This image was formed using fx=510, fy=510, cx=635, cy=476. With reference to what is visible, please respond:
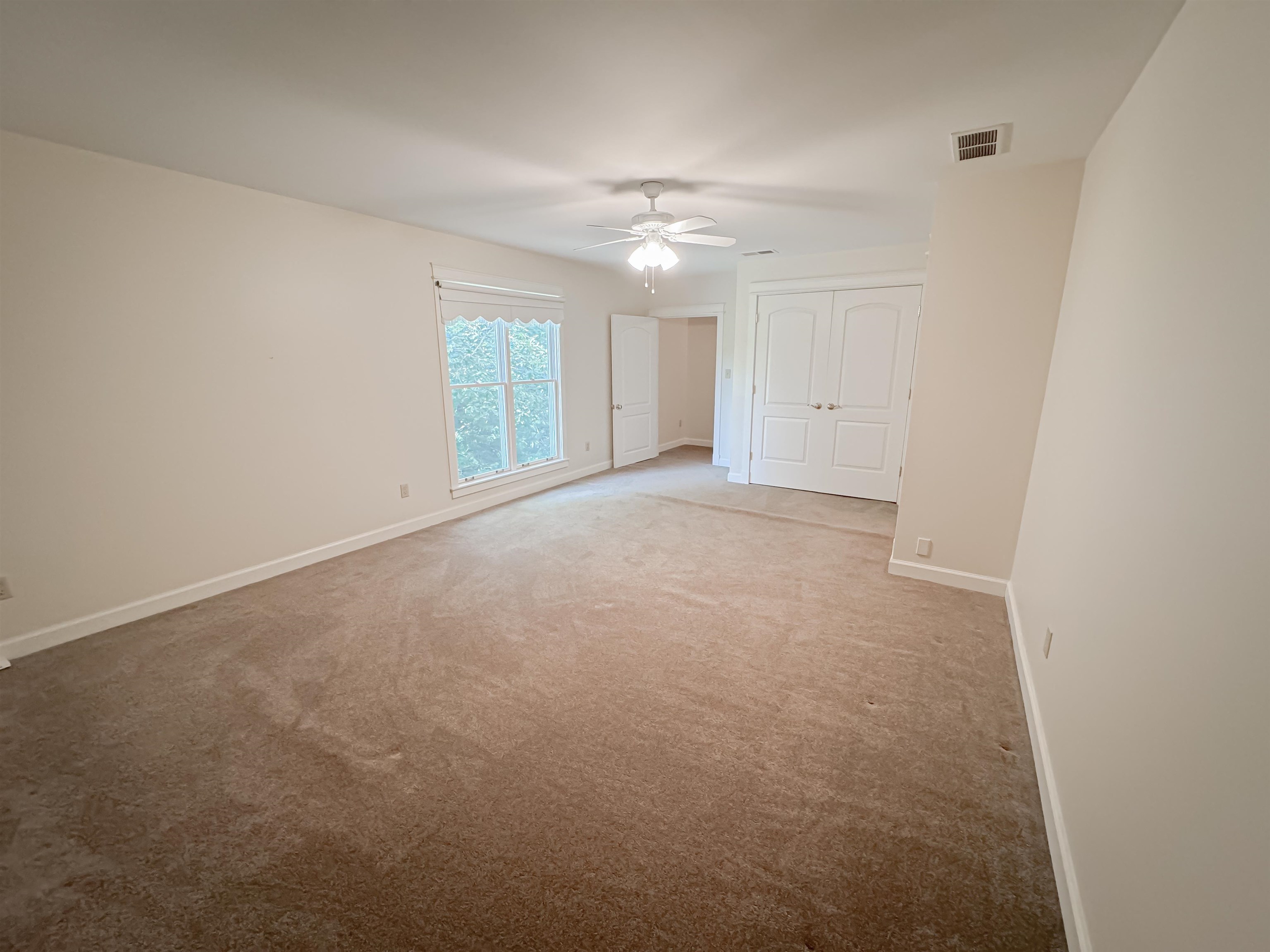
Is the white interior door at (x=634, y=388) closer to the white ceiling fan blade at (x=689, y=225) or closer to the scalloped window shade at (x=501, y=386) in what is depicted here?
the scalloped window shade at (x=501, y=386)

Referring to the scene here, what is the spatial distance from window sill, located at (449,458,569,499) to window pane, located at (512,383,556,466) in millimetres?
98

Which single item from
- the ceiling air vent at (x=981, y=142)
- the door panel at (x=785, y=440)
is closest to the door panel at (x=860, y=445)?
the door panel at (x=785, y=440)

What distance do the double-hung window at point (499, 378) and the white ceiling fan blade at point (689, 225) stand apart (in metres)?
2.12

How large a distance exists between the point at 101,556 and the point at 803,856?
3.61 m

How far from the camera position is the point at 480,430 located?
4844 mm

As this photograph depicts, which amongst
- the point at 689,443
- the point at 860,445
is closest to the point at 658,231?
the point at 860,445

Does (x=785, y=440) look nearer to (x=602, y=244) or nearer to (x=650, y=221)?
(x=602, y=244)

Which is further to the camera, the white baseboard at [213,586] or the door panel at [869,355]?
the door panel at [869,355]

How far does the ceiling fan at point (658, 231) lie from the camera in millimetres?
2875

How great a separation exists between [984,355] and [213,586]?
187 inches

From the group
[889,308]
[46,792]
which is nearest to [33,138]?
[46,792]

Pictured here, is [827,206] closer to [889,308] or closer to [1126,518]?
[889,308]

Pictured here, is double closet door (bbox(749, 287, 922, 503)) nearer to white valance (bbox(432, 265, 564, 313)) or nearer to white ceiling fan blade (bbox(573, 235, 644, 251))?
white ceiling fan blade (bbox(573, 235, 644, 251))

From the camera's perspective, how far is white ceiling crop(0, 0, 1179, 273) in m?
1.50
